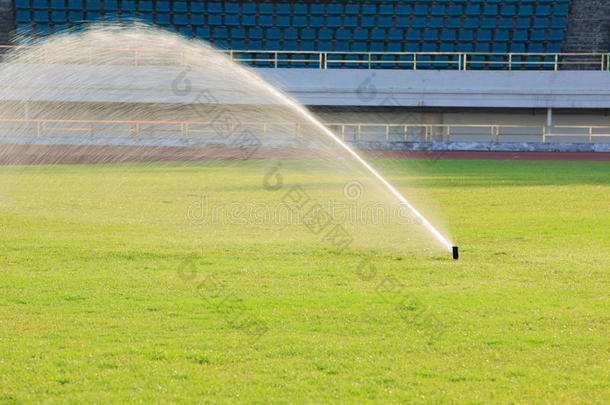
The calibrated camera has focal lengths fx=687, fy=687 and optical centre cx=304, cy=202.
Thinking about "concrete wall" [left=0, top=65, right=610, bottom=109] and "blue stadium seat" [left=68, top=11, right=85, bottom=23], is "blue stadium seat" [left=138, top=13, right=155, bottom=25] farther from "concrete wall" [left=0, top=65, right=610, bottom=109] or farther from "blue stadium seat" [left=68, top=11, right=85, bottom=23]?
"concrete wall" [left=0, top=65, right=610, bottom=109]

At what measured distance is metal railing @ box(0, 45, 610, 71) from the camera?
105 feet

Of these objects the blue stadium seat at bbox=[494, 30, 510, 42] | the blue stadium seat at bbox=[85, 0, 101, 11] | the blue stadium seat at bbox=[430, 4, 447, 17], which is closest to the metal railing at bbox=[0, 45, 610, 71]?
the blue stadium seat at bbox=[494, 30, 510, 42]

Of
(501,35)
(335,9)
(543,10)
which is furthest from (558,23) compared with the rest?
(335,9)

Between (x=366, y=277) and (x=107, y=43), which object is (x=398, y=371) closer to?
(x=366, y=277)

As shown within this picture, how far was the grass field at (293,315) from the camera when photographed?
3932 mm

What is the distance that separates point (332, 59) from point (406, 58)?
3.65 m

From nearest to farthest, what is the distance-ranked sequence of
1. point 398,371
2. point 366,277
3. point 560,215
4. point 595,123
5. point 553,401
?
point 553,401 → point 398,371 → point 366,277 → point 560,215 → point 595,123

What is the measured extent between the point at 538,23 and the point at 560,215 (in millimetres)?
26500

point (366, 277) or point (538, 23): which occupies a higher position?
point (538, 23)

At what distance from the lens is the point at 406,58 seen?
111 feet

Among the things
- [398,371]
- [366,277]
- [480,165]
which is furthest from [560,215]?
[480,165]

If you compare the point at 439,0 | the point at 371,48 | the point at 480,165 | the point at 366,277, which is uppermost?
the point at 439,0

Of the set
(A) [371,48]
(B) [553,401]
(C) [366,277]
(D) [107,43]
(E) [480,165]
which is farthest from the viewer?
(D) [107,43]

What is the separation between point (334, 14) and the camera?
3538 cm
